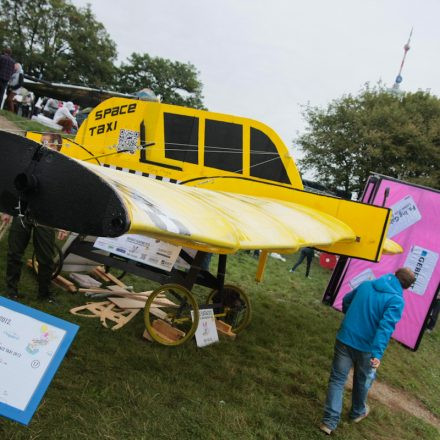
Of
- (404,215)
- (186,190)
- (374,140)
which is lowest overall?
(186,190)

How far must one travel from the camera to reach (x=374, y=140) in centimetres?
2269

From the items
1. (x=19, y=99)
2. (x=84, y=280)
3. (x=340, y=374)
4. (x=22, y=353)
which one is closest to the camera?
(x=22, y=353)

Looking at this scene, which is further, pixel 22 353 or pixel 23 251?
pixel 23 251

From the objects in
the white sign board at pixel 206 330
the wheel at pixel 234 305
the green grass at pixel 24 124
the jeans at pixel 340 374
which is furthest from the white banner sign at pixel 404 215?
the green grass at pixel 24 124

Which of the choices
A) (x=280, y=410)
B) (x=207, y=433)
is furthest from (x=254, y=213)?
(x=280, y=410)

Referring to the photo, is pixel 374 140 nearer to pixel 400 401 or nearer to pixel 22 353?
pixel 400 401

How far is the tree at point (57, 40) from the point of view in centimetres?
3756

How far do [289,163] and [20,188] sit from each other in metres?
5.34

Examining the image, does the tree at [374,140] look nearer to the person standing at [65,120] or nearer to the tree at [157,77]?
the person standing at [65,120]

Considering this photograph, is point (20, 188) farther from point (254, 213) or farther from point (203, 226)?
point (254, 213)

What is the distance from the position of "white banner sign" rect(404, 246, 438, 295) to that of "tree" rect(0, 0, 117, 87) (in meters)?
37.2

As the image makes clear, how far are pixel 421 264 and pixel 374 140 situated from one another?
15.3 metres

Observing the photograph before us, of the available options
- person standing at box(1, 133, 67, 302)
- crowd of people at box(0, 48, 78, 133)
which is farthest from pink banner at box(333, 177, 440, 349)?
crowd of people at box(0, 48, 78, 133)

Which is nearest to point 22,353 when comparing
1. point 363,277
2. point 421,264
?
point 363,277
